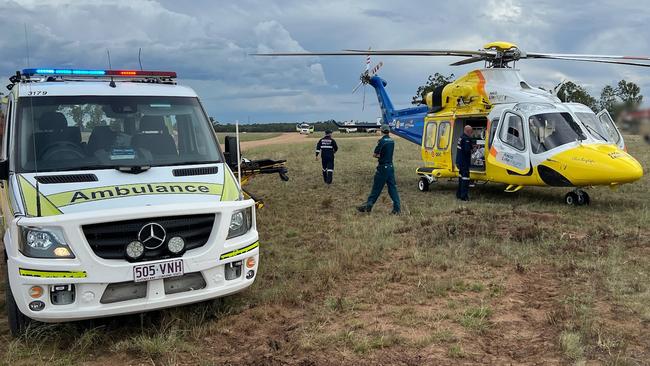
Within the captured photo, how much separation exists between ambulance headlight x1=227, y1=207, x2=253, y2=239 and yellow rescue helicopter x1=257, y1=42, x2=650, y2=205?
6.19 meters

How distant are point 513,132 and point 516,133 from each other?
0.08 metres

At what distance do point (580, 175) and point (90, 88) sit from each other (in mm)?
8347

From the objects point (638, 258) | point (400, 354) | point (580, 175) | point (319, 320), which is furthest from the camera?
point (580, 175)

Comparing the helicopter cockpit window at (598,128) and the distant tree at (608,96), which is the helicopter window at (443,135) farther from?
the distant tree at (608,96)

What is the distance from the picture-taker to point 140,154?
5.24m

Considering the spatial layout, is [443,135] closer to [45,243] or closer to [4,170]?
[4,170]

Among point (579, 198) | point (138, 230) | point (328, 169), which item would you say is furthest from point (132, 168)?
point (328, 169)

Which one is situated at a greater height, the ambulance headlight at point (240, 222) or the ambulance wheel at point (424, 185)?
the ambulance headlight at point (240, 222)

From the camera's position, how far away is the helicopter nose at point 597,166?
9391 mm

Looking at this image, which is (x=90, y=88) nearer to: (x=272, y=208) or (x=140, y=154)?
(x=140, y=154)

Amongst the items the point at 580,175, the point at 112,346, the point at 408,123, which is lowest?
the point at 112,346

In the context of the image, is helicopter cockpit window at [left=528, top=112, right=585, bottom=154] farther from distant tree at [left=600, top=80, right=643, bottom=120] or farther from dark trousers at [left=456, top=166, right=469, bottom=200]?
distant tree at [left=600, top=80, right=643, bottom=120]

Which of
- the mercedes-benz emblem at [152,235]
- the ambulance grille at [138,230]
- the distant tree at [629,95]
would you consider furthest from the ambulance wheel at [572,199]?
the mercedes-benz emblem at [152,235]

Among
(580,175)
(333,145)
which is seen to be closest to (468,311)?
(580,175)
